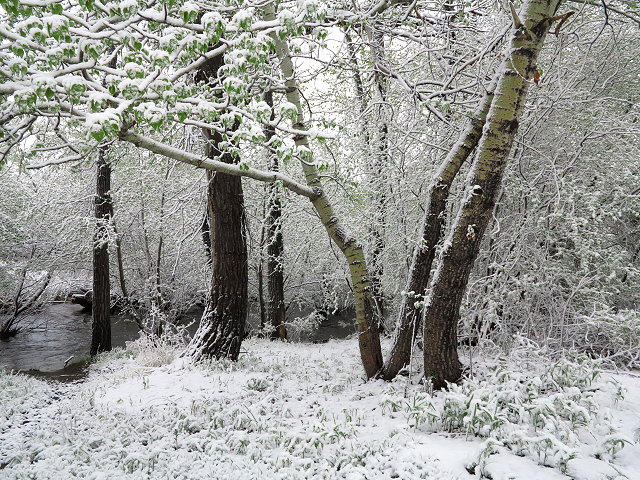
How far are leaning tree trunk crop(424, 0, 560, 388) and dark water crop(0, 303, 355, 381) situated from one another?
7318 millimetres

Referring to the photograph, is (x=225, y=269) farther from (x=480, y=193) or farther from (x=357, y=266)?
(x=480, y=193)

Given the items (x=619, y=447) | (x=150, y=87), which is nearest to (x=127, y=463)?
(x=150, y=87)

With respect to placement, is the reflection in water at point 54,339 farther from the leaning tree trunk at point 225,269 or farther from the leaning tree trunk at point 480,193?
the leaning tree trunk at point 480,193

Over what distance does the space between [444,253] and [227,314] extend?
3.74m

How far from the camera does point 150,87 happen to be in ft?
11.2

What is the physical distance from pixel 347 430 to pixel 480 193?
2582mm

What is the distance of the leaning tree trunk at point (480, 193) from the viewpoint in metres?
3.92

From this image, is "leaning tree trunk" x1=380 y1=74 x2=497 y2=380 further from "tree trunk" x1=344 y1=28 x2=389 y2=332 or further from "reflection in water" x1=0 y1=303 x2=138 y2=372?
"reflection in water" x1=0 y1=303 x2=138 y2=372

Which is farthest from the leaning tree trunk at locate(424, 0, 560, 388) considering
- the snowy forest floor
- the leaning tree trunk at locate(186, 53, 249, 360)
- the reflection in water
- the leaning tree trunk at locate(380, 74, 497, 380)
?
the reflection in water

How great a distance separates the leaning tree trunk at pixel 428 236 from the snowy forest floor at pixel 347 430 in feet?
1.33

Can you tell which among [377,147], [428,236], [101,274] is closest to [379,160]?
[377,147]

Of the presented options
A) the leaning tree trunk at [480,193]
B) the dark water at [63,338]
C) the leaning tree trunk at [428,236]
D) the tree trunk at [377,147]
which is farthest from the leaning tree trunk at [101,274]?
the leaning tree trunk at [480,193]

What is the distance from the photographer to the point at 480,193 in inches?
167

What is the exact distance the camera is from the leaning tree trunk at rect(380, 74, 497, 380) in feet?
15.6
